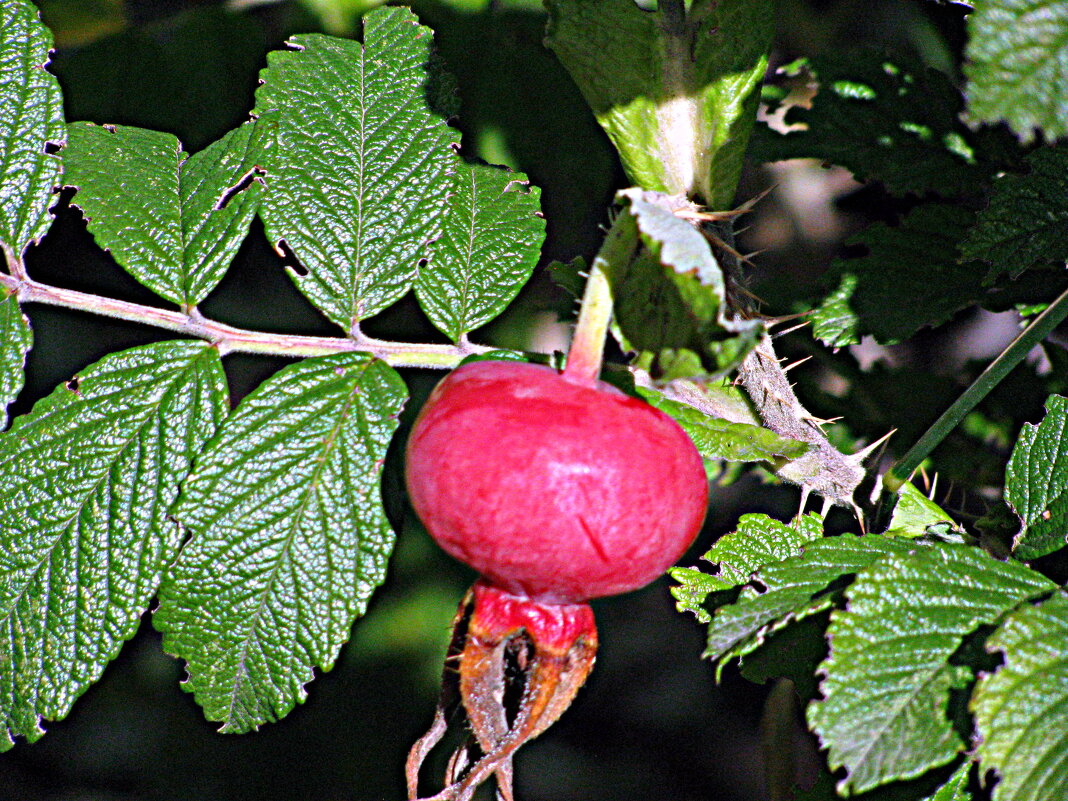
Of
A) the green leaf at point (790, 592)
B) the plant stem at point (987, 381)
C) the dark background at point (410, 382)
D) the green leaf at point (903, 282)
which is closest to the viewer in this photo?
the green leaf at point (790, 592)

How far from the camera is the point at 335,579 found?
0.98m

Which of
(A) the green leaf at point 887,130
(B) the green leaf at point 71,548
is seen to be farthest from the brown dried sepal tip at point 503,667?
(A) the green leaf at point 887,130

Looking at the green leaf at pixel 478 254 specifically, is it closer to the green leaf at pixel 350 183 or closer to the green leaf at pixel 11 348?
the green leaf at pixel 350 183

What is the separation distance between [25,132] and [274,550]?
0.54 metres

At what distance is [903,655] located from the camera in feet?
2.69

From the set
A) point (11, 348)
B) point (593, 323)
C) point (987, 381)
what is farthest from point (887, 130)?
point (11, 348)

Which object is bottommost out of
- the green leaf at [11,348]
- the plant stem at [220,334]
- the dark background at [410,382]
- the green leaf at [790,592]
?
the dark background at [410,382]

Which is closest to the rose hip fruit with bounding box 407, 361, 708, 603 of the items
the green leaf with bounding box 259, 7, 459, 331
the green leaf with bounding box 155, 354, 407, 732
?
the green leaf with bounding box 155, 354, 407, 732

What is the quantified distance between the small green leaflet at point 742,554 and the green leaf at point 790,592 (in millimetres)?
121

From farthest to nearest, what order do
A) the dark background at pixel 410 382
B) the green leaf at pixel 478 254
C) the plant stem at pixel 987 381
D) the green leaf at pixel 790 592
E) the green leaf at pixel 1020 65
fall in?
the dark background at pixel 410 382 → the green leaf at pixel 478 254 → the plant stem at pixel 987 381 → the green leaf at pixel 790 592 → the green leaf at pixel 1020 65

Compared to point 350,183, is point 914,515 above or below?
below

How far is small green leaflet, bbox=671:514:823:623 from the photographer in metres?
1.11

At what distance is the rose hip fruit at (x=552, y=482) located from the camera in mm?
790

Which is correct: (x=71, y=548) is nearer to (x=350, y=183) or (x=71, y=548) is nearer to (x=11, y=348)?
(x=11, y=348)
